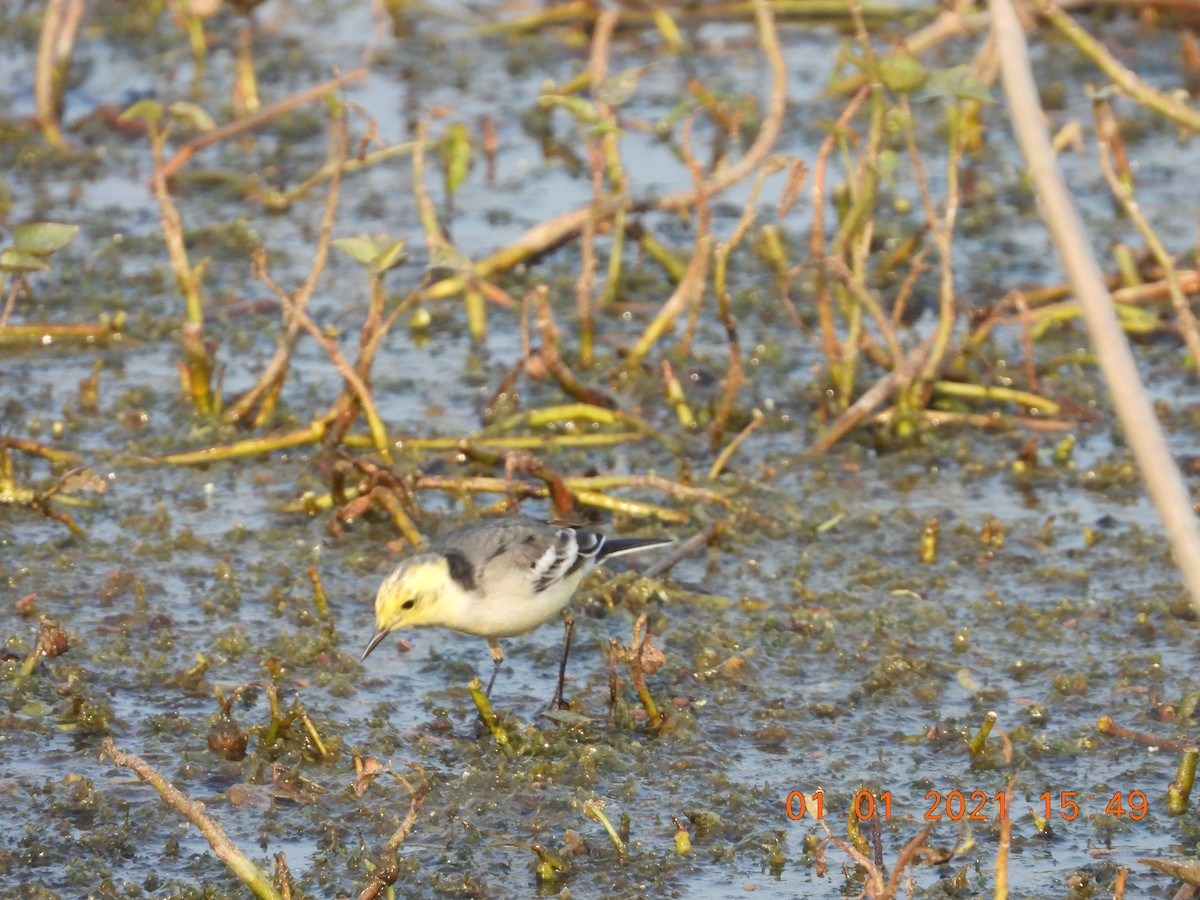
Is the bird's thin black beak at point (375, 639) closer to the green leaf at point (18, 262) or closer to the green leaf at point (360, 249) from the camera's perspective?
the green leaf at point (360, 249)

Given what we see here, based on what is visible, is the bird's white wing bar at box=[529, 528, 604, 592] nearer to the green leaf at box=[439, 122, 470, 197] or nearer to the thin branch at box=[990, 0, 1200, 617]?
the green leaf at box=[439, 122, 470, 197]

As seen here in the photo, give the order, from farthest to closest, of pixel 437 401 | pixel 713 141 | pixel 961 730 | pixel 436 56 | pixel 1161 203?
pixel 436 56 → pixel 713 141 → pixel 1161 203 → pixel 437 401 → pixel 961 730

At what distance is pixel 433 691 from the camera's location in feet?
18.1

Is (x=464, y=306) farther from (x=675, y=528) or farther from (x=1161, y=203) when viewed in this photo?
(x=1161, y=203)

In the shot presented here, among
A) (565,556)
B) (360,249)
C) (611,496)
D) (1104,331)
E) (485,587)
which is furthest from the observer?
(611,496)

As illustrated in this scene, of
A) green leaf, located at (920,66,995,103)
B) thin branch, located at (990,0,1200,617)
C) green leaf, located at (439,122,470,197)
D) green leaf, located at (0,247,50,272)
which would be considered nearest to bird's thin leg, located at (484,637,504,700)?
green leaf, located at (0,247,50,272)

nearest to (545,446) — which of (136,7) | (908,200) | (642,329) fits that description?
(642,329)

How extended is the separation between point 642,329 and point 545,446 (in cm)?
159

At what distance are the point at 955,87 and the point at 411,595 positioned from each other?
2.80m

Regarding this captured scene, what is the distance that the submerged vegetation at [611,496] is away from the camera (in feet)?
15.0

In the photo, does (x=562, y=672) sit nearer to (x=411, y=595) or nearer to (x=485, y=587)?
(x=485, y=587)

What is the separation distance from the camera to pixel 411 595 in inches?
206
